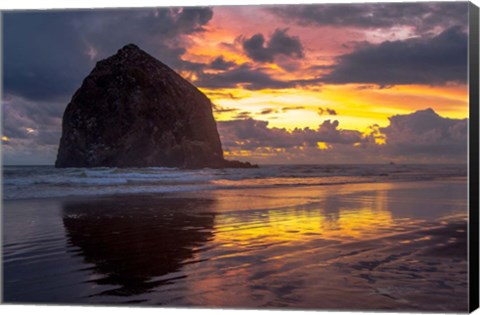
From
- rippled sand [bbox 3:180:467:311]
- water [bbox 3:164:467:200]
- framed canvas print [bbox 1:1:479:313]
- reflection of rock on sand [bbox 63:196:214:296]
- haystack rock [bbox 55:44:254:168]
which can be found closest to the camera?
rippled sand [bbox 3:180:467:311]

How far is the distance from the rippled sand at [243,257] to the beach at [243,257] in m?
0.01

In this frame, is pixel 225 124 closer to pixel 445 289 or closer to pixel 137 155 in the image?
pixel 445 289

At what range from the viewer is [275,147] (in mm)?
8641

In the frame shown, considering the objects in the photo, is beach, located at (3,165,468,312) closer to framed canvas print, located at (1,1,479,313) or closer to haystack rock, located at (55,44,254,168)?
framed canvas print, located at (1,1,479,313)

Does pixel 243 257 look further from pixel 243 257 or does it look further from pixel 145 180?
pixel 145 180

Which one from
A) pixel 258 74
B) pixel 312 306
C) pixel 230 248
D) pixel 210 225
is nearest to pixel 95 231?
pixel 210 225

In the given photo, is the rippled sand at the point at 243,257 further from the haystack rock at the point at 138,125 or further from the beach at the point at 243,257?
the haystack rock at the point at 138,125

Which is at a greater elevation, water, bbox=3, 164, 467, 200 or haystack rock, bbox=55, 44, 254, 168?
haystack rock, bbox=55, 44, 254, 168

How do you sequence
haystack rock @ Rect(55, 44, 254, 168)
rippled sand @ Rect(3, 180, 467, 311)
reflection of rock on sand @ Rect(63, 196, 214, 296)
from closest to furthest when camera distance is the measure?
rippled sand @ Rect(3, 180, 467, 311)
reflection of rock on sand @ Rect(63, 196, 214, 296)
haystack rock @ Rect(55, 44, 254, 168)

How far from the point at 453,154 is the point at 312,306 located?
2938 millimetres

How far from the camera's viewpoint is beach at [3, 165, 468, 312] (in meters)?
5.32

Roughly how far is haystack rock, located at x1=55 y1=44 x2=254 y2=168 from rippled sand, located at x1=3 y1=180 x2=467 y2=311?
5.98 meters

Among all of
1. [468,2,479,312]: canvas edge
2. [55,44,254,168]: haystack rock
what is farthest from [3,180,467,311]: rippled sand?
[55,44,254,168]: haystack rock

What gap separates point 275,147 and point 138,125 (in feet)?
37.2
